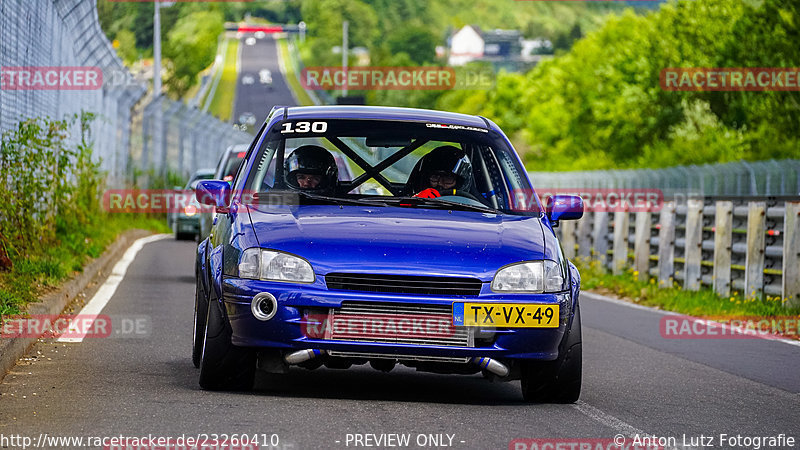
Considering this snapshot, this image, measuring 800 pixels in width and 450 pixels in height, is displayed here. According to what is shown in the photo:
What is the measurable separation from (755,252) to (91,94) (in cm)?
1487

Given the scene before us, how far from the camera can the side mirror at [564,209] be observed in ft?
27.6

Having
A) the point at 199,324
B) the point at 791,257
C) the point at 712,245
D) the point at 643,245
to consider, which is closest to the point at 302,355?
the point at 199,324

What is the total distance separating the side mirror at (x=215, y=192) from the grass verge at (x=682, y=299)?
8.09 meters

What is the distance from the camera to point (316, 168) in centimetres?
845

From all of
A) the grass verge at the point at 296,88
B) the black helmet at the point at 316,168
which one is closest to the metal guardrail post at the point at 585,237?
the black helmet at the point at 316,168

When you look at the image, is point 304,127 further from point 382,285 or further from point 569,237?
point 569,237

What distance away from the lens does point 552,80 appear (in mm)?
133750

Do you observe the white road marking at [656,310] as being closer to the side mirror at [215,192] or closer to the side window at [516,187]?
the side window at [516,187]

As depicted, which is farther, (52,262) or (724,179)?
(724,179)

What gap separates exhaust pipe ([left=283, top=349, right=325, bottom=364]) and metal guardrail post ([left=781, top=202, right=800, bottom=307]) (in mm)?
9054

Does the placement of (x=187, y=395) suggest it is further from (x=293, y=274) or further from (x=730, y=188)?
(x=730, y=188)

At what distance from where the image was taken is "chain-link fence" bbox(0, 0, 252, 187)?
647 inches

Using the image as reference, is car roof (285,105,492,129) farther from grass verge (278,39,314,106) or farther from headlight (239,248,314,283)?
grass verge (278,39,314,106)

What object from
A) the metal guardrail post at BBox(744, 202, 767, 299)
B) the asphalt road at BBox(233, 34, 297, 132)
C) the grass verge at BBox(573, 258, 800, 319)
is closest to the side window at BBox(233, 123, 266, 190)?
the grass verge at BBox(573, 258, 800, 319)
